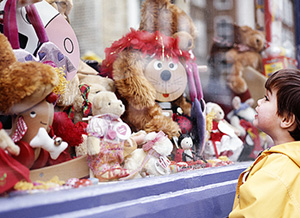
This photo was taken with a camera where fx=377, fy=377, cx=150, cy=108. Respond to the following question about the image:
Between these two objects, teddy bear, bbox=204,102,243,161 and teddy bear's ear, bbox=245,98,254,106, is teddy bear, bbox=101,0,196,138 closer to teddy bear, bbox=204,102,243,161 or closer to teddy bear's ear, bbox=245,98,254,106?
teddy bear, bbox=204,102,243,161

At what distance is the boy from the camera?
1077 millimetres

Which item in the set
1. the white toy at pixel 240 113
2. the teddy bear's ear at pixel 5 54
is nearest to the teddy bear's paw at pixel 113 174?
the teddy bear's ear at pixel 5 54

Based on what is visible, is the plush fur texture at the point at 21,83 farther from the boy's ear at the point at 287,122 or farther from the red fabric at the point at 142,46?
the boy's ear at the point at 287,122

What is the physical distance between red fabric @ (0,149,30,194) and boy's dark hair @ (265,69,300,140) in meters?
0.85

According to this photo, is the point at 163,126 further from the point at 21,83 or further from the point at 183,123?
the point at 21,83

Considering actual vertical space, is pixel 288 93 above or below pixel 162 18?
below

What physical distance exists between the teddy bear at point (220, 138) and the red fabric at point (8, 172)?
1196 millimetres

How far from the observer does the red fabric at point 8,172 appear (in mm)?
948

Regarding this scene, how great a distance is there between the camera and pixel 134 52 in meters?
1.69

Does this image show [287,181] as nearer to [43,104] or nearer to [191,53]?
[43,104]

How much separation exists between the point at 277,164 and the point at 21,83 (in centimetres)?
78

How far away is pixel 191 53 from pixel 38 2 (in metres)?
0.91

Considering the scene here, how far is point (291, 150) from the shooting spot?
1.18 m

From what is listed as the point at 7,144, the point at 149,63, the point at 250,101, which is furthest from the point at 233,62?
the point at 7,144
